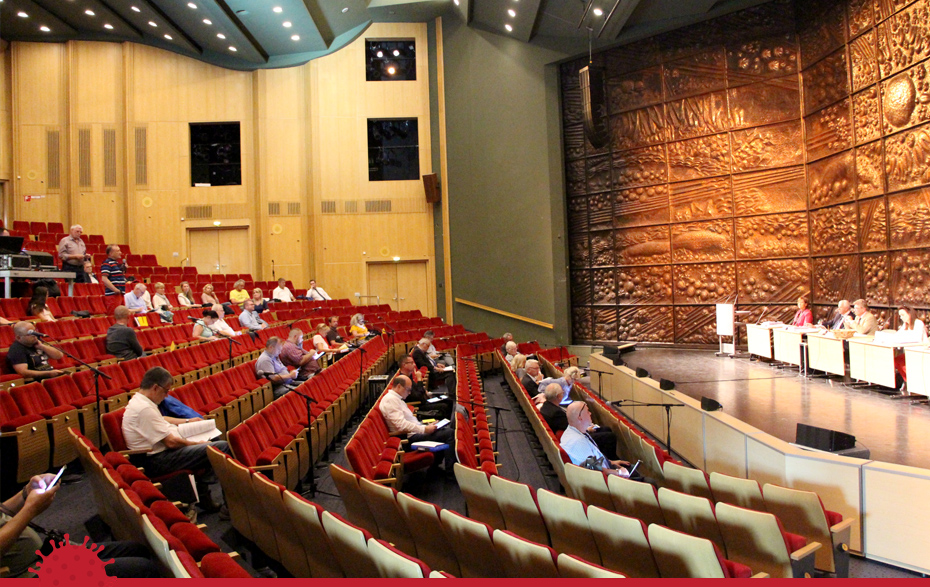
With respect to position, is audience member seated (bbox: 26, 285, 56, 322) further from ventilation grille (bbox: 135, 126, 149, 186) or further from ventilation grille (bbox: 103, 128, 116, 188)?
ventilation grille (bbox: 103, 128, 116, 188)

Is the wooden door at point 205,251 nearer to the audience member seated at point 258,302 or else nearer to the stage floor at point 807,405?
the audience member seated at point 258,302

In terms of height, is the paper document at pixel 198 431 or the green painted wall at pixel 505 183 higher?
the green painted wall at pixel 505 183

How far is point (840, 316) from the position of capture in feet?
20.3

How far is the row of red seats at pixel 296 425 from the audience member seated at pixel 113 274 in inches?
129

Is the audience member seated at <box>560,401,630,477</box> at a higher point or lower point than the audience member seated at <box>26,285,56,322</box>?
lower

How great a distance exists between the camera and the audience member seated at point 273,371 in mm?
4457

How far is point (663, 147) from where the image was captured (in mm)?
8344

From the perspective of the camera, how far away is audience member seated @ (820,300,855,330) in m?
5.82

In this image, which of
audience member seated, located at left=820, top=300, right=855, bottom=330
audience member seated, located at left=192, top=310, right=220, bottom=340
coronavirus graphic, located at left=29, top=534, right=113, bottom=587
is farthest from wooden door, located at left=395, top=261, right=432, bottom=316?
coronavirus graphic, located at left=29, top=534, right=113, bottom=587

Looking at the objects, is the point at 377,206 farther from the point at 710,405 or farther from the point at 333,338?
the point at 710,405

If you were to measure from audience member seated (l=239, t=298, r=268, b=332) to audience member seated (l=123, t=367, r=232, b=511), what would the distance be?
12.9 feet

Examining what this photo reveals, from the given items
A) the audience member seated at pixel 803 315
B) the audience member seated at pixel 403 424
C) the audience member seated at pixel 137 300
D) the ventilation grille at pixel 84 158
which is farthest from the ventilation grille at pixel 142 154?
the audience member seated at pixel 803 315

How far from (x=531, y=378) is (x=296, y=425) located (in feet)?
7.77

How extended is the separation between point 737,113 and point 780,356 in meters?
3.47
